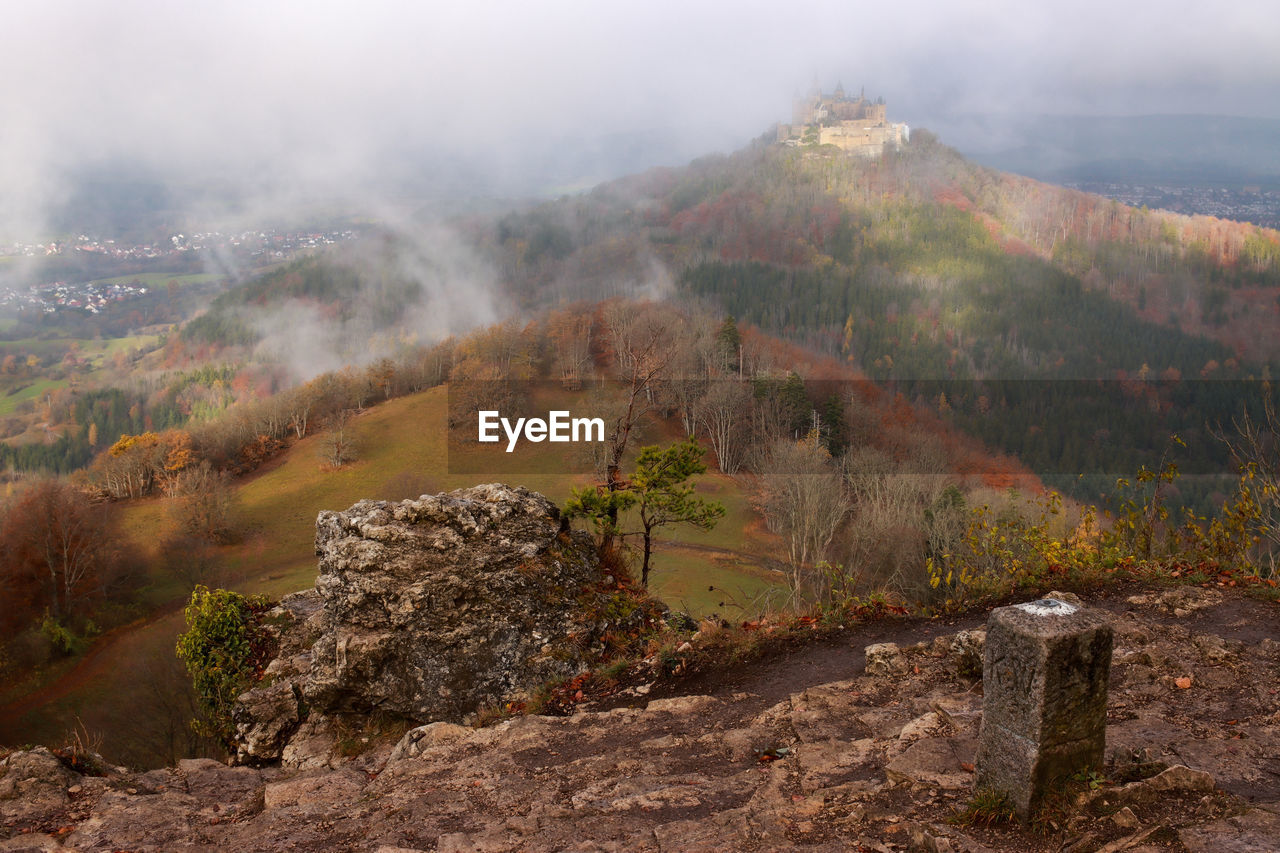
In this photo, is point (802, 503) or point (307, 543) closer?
point (802, 503)

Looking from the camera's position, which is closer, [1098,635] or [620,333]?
[1098,635]

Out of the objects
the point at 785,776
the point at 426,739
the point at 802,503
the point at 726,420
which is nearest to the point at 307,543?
the point at 726,420

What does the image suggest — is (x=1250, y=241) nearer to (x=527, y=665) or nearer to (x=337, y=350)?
(x=337, y=350)

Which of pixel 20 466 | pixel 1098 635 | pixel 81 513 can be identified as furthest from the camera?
pixel 20 466

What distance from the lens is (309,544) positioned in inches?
1962

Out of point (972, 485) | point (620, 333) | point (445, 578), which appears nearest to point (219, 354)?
point (620, 333)

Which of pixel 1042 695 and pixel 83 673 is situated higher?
pixel 1042 695

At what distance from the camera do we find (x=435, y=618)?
36.4 feet

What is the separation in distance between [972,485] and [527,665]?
4810 cm

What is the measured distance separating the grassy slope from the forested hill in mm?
62294

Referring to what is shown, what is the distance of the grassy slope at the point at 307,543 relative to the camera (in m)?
30.4

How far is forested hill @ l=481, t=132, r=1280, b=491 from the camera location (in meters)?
110

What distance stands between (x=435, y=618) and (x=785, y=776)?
6301 mm

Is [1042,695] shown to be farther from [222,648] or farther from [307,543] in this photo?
[307,543]
